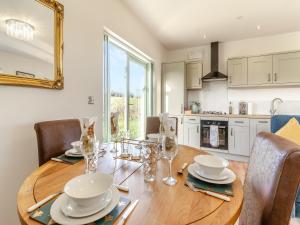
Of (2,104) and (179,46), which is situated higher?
(179,46)

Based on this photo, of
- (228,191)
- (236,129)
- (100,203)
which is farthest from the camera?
(236,129)

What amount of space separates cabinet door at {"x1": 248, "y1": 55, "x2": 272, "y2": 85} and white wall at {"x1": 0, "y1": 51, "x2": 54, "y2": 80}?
3.65m

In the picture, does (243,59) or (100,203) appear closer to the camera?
(100,203)

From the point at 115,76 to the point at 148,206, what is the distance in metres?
2.40

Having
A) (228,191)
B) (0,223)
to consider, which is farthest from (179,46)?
(0,223)

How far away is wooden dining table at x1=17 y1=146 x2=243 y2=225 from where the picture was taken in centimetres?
55

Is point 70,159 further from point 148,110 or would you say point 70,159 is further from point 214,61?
point 214,61

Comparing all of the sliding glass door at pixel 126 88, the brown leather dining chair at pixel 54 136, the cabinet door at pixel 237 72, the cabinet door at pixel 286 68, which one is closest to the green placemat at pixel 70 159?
the brown leather dining chair at pixel 54 136

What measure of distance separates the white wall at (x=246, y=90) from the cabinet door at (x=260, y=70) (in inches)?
12.4

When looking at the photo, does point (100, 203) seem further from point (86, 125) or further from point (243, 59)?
point (243, 59)

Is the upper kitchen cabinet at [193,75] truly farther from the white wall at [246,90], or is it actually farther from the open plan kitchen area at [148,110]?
the white wall at [246,90]

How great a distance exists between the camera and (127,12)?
265 cm

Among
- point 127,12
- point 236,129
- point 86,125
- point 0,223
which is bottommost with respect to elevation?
point 0,223

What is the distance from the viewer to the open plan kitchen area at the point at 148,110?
635mm
